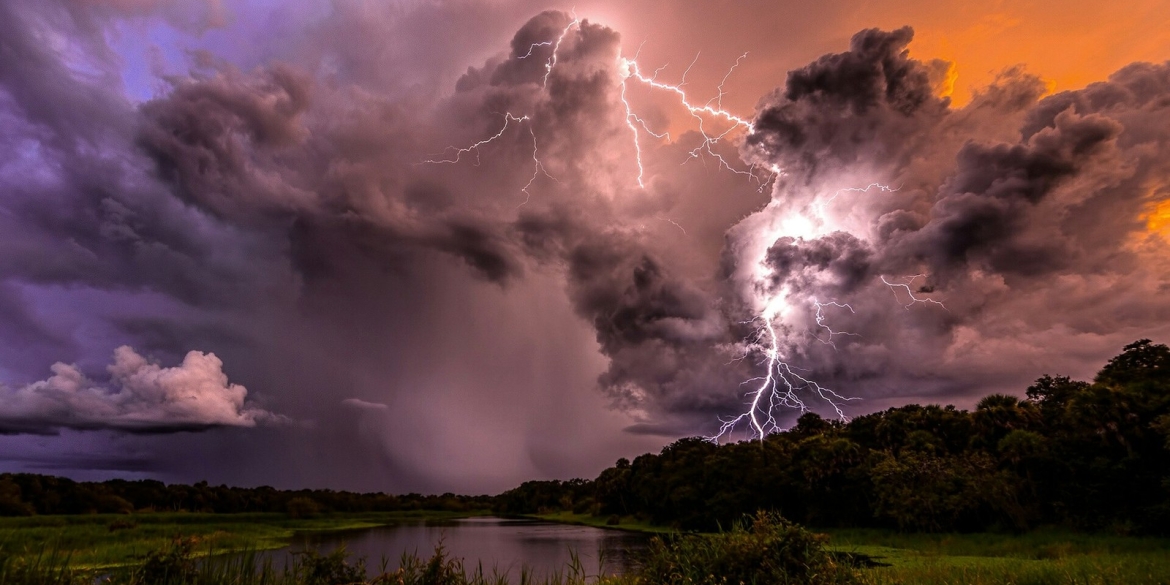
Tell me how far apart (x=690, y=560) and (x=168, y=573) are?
33.8 ft

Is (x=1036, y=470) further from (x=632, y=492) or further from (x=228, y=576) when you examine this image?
(x=632, y=492)

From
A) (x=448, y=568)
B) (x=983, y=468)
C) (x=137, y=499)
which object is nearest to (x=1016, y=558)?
(x=983, y=468)

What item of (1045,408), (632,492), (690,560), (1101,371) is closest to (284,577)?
(690,560)

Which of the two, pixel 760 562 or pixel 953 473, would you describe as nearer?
pixel 760 562

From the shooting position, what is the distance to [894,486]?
53.9m

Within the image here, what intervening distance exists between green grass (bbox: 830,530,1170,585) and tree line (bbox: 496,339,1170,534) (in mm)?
2915

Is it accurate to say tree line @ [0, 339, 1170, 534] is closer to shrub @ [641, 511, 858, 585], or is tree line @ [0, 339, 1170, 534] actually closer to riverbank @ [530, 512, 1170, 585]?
riverbank @ [530, 512, 1170, 585]

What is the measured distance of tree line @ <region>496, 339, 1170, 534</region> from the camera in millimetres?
39844

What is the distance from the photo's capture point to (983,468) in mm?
49000

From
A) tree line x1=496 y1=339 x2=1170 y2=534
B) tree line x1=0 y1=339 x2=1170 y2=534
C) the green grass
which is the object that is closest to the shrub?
the green grass

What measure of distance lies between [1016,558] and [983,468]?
19622mm

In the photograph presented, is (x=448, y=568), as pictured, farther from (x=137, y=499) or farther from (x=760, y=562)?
(x=137, y=499)

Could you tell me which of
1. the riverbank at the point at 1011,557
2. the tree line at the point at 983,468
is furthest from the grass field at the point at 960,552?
the tree line at the point at 983,468

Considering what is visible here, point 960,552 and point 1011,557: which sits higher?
point 1011,557
